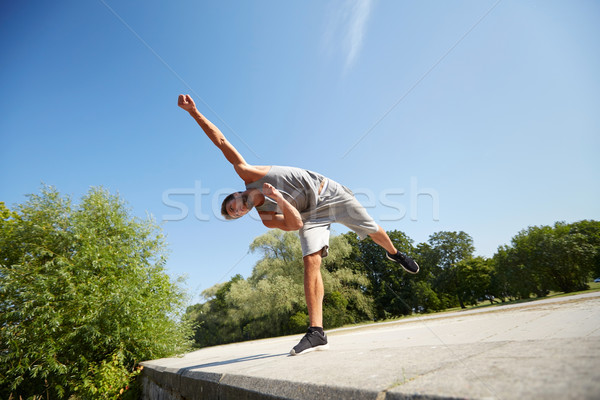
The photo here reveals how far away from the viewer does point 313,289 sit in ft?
8.84

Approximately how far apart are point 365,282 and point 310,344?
2077cm

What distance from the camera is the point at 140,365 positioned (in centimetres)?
493

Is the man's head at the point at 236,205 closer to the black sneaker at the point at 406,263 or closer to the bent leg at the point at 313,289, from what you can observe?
the bent leg at the point at 313,289

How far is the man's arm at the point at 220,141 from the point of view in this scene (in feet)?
9.52

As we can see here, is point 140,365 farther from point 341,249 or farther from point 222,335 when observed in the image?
point 222,335

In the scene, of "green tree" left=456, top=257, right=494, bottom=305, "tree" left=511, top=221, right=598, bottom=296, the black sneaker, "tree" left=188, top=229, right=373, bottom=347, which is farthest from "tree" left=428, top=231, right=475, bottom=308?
the black sneaker

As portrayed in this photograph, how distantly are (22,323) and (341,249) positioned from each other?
61.7 ft

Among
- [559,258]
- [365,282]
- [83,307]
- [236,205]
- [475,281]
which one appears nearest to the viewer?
[236,205]

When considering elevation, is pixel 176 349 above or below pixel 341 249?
below

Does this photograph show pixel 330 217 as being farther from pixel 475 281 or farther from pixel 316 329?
pixel 475 281

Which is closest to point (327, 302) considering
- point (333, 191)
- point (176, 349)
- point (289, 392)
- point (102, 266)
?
point (176, 349)

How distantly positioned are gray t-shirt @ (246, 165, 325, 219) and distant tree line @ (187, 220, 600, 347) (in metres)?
15.6

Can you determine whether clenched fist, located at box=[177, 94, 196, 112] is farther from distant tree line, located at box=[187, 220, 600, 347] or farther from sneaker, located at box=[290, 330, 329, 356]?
distant tree line, located at box=[187, 220, 600, 347]


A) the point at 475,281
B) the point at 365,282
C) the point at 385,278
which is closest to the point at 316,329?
the point at 365,282
